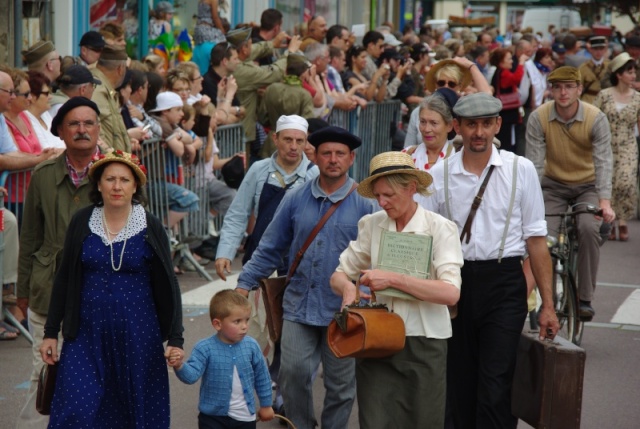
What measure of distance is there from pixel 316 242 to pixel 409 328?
1154 mm

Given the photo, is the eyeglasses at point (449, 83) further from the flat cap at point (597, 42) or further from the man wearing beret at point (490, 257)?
the flat cap at point (597, 42)

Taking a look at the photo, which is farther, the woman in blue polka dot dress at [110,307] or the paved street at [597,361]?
the paved street at [597,361]

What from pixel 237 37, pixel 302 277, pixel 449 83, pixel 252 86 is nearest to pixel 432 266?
pixel 302 277

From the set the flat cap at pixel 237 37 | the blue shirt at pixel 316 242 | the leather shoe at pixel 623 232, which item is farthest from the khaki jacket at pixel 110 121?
the leather shoe at pixel 623 232

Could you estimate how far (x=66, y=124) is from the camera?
6.64 m

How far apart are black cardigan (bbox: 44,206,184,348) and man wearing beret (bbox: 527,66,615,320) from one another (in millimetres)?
4282

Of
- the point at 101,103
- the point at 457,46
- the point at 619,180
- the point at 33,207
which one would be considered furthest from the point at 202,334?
the point at 457,46

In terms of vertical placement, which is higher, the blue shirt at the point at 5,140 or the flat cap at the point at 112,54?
the flat cap at the point at 112,54

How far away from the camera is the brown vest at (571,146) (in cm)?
959

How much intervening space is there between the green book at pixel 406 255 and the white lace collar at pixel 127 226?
1258mm

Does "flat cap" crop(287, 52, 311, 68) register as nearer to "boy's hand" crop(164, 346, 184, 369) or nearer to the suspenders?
the suspenders

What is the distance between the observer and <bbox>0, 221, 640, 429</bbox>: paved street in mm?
7891

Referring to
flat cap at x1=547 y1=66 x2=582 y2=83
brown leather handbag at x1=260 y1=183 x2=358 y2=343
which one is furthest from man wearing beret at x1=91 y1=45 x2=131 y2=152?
flat cap at x1=547 y1=66 x2=582 y2=83

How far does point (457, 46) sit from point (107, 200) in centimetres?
1999
